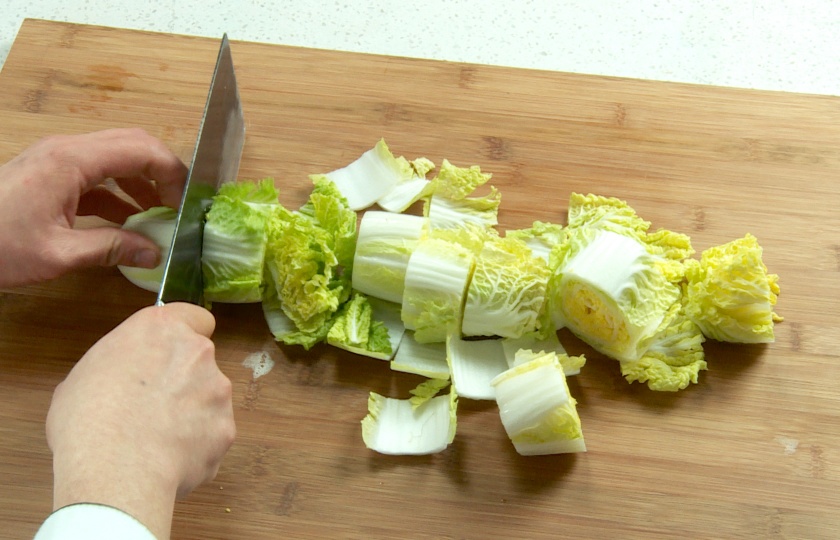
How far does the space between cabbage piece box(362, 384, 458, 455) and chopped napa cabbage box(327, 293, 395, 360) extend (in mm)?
110

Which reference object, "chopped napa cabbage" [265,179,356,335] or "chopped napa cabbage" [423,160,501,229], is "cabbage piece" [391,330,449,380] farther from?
"chopped napa cabbage" [423,160,501,229]

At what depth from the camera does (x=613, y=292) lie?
70.0 inches

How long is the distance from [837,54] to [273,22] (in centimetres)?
197

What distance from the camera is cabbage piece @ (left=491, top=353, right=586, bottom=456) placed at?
1.72 metres

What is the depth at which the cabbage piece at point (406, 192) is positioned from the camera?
2.10 m

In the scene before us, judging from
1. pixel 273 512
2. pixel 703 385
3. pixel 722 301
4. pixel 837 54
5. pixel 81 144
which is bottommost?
pixel 273 512

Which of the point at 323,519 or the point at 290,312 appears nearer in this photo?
the point at 323,519

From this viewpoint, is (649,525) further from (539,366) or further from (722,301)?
(722,301)

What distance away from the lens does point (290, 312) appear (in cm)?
189

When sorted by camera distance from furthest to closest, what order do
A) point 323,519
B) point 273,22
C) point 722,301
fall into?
1. point 273,22
2. point 722,301
3. point 323,519

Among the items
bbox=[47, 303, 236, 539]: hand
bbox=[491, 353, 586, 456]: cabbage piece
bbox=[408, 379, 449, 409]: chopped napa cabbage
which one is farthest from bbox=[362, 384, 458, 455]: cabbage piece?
bbox=[47, 303, 236, 539]: hand

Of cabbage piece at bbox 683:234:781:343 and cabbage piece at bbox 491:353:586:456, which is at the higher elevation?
cabbage piece at bbox 683:234:781:343

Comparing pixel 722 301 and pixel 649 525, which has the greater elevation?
pixel 722 301

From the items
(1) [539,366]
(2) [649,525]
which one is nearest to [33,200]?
(1) [539,366]
